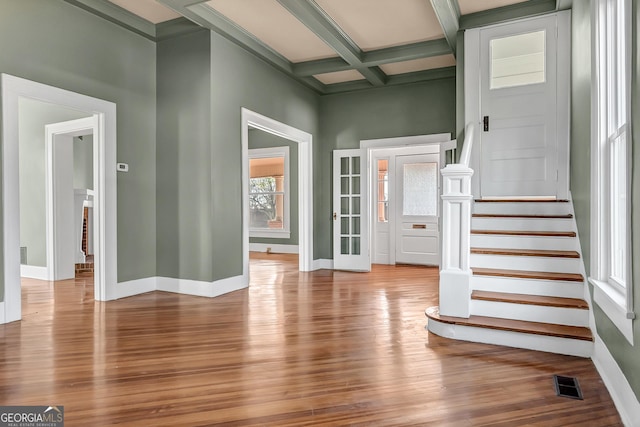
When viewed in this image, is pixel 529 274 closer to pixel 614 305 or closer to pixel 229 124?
pixel 614 305

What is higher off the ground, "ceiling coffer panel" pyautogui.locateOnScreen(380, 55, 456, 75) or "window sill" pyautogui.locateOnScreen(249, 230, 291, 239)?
"ceiling coffer panel" pyautogui.locateOnScreen(380, 55, 456, 75)

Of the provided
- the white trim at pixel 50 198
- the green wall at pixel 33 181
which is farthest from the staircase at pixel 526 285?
the green wall at pixel 33 181

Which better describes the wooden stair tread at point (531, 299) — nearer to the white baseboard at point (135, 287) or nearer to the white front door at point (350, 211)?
the white front door at point (350, 211)

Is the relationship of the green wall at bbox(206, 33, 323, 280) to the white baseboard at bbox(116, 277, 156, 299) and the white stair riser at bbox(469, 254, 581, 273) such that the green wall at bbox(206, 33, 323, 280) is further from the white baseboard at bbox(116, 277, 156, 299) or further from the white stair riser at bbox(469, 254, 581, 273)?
the white stair riser at bbox(469, 254, 581, 273)

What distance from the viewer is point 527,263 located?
131 inches

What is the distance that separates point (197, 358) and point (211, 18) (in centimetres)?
343

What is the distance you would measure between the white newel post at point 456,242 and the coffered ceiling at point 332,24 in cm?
197

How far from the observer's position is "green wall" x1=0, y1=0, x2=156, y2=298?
343 cm

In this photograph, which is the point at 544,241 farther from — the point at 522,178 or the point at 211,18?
the point at 211,18

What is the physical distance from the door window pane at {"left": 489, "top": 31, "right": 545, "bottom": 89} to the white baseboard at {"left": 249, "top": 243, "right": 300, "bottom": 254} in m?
5.29

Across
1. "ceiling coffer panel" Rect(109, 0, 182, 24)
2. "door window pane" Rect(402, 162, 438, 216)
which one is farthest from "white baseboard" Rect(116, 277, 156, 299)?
"door window pane" Rect(402, 162, 438, 216)

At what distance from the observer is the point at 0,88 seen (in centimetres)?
325

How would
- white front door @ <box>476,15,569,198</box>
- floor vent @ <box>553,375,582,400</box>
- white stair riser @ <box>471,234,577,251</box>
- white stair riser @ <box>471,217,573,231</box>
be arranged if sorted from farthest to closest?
white front door @ <box>476,15,569,198</box> < white stair riser @ <box>471,217,573,231</box> < white stair riser @ <box>471,234,577,251</box> < floor vent @ <box>553,375,582,400</box>

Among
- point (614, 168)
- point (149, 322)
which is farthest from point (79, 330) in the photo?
point (614, 168)
